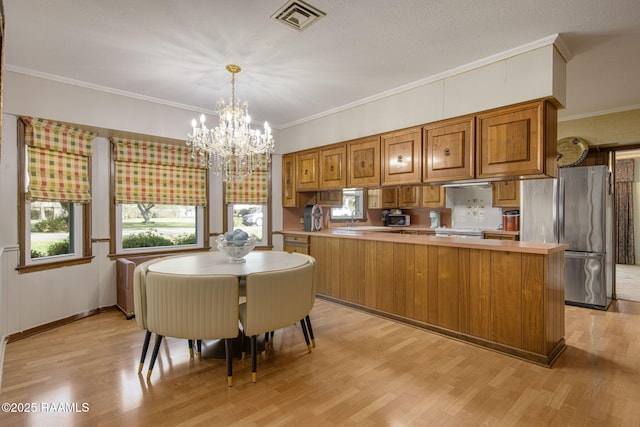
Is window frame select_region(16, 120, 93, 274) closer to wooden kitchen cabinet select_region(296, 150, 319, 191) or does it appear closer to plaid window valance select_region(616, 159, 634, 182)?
wooden kitchen cabinet select_region(296, 150, 319, 191)

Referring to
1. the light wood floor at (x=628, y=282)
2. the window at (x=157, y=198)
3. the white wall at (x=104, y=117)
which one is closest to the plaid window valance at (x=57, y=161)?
the white wall at (x=104, y=117)

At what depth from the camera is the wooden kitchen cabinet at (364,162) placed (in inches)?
155

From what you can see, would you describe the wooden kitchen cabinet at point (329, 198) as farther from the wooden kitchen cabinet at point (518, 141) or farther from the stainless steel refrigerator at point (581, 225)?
the stainless steel refrigerator at point (581, 225)

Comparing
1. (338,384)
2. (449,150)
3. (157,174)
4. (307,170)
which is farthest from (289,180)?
(338,384)

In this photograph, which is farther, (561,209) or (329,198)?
(329,198)

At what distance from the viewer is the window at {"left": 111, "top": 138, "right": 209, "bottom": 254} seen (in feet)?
13.3

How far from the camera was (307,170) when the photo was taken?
16.0ft

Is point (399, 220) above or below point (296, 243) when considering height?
above

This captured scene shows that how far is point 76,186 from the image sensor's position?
3623 mm

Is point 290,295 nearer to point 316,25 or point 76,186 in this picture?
point 316,25

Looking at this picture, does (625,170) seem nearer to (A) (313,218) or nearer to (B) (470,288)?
(B) (470,288)

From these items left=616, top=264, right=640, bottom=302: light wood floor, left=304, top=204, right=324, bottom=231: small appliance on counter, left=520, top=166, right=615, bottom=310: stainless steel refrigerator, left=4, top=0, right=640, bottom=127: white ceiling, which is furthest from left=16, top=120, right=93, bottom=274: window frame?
left=616, top=264, right=640, bottom=302: light wood floor

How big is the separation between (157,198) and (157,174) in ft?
1.04

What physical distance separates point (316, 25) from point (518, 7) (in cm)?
136
